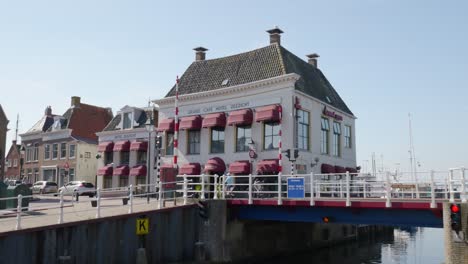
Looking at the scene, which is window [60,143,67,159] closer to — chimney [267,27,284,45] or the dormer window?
the dormer window

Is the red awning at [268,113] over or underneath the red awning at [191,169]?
over

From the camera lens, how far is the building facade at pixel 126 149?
40.3 meters

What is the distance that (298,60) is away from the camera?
3600 cm

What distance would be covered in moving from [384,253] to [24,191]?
2386cm

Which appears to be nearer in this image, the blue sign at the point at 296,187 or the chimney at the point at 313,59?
the blue sign at the point at 296,187

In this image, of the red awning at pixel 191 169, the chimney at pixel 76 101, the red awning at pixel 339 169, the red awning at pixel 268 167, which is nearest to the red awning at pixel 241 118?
the red awning at pixel 268 167

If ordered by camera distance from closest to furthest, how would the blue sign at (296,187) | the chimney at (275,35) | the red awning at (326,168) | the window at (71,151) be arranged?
the blue sign at (296,187) → the red awning at (326,168) → the chimney at (275,35) → the window at (71,151)

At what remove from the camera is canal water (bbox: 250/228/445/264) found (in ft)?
90.5

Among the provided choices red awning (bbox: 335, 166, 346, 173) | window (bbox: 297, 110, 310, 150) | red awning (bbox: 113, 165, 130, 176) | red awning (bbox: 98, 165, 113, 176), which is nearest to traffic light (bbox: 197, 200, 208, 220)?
window (bbox: 297, 110, 310, 150)

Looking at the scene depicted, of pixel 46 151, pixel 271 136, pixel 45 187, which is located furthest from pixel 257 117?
pixel 46 151

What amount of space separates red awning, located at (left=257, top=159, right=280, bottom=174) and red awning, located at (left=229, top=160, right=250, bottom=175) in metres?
1.07

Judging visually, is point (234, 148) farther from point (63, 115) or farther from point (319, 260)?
point (63, 115)

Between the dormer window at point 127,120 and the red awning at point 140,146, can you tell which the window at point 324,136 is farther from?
the dormer window at point 127,120

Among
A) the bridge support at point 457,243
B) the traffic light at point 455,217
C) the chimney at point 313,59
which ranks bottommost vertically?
the bridge support at point 457,243
